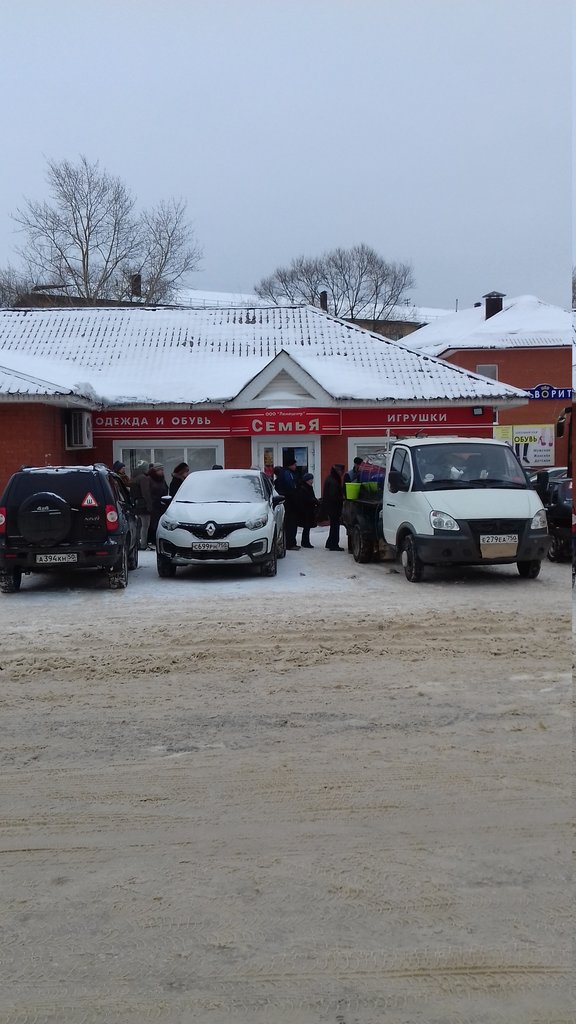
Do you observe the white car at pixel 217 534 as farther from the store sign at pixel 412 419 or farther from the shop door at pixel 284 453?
the store sign at pixel 412 419

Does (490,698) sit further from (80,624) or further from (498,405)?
(498,405)

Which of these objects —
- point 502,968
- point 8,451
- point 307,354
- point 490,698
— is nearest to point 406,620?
point 490,698

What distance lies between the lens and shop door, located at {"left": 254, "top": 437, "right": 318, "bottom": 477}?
72.4 feet

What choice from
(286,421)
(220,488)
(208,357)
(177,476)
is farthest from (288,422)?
(220,488)

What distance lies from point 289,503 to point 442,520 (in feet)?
15.8

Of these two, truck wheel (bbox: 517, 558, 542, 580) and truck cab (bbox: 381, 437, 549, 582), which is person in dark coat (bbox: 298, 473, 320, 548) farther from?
truck wheel (bbox: 517, 558, 542, 580)

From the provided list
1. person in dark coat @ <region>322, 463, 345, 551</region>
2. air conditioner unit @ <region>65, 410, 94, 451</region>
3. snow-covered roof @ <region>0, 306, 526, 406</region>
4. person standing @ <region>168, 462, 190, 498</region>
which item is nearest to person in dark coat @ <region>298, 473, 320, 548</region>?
person in dark coat @ <region>322, 463, 345, 551</region>

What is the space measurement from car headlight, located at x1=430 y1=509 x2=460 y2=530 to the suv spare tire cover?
15.5ft

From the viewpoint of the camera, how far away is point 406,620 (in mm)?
9492

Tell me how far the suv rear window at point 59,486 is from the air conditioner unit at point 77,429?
31.4 feet

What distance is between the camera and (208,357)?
24.5 meters

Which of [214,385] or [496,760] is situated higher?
[214,385]

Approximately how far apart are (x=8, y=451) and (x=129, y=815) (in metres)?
15.6

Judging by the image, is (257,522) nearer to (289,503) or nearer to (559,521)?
(289,503)
